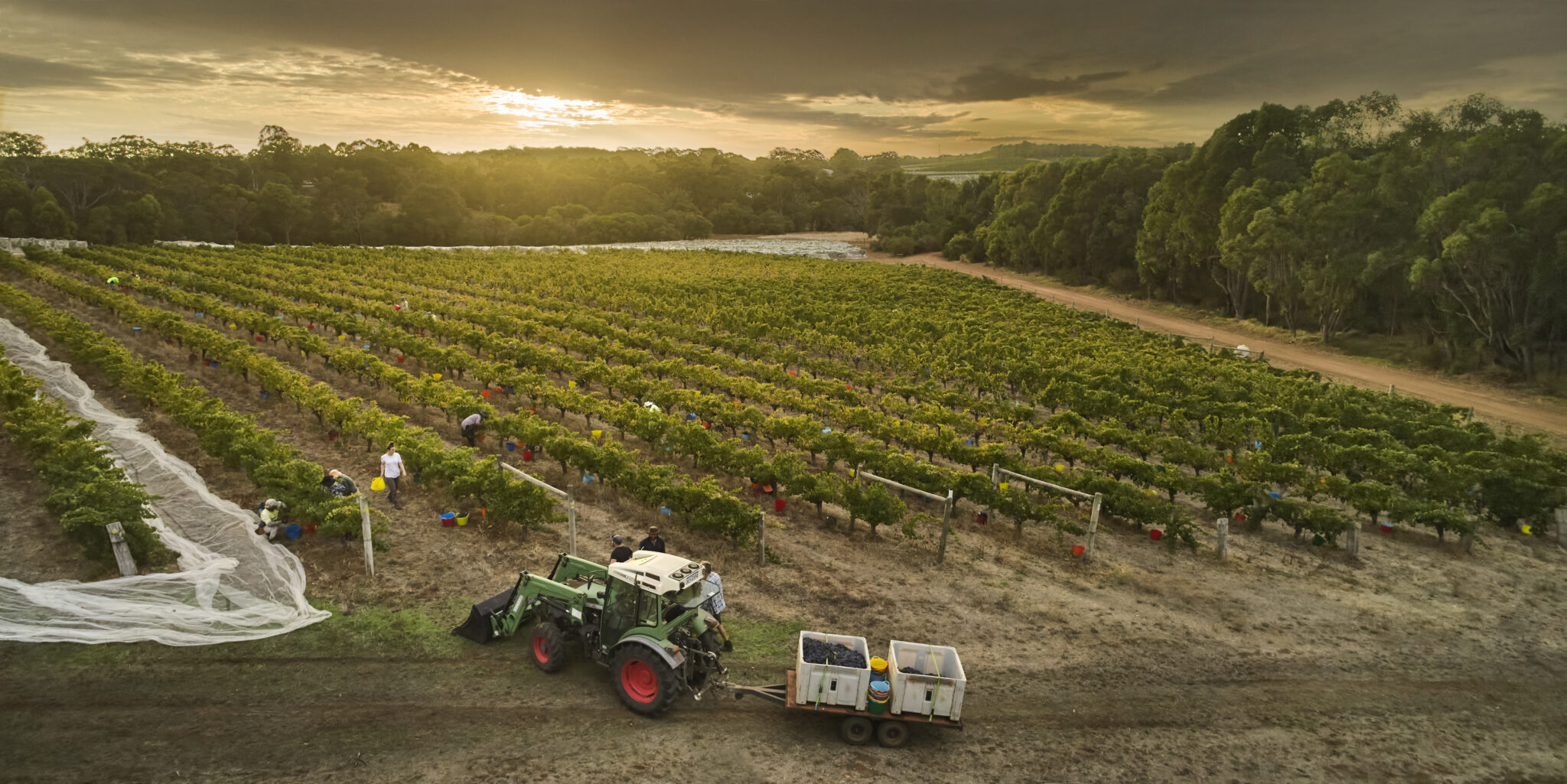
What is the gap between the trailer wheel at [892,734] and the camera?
9117mm

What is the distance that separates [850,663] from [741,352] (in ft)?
76.5

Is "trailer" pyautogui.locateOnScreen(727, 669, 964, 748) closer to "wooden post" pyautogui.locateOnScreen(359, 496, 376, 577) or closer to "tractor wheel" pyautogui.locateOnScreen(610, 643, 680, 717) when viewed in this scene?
"tractor wheel" pyautogui.locateOnScreen(610, 643, 680, 717)

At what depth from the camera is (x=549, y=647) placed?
10141 mm

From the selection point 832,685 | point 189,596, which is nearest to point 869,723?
point 832,685

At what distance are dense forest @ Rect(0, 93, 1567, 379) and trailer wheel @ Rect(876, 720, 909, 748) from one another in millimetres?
31246

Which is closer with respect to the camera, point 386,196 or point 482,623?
point 482,623

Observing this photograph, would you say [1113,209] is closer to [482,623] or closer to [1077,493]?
[1077,493]

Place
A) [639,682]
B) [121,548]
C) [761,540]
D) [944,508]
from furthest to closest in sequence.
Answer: [944,508] → [761,540] → [121,548] → [639,682]

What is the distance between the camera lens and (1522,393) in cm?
2934

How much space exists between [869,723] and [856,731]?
18cm

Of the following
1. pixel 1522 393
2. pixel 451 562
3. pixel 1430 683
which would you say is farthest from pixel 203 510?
pixel 1522 393

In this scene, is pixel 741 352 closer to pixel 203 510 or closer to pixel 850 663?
pixel 203 510

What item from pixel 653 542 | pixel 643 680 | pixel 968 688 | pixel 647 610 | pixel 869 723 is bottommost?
pixel 968 688

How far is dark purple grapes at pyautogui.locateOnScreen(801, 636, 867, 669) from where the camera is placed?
9430 millimetres
